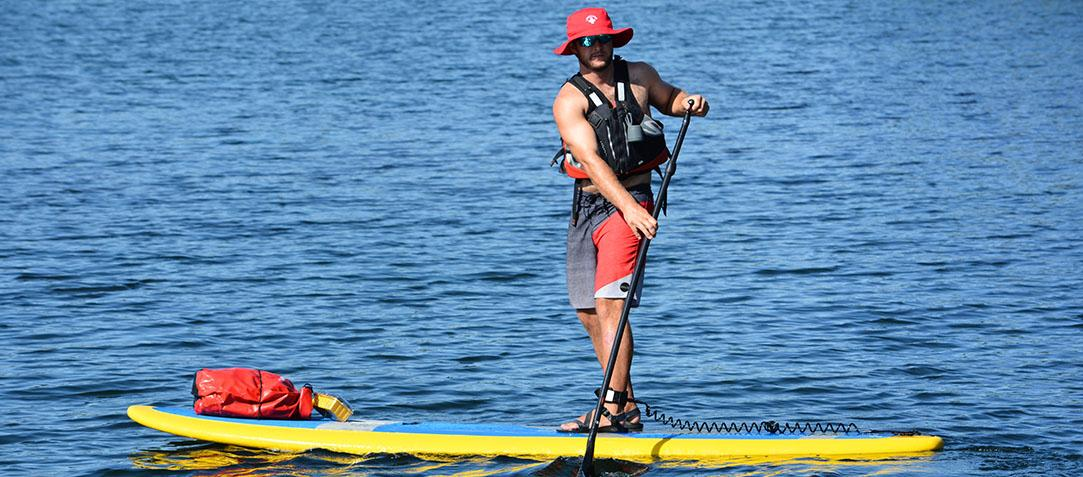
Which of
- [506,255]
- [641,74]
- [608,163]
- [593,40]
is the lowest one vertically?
[506,255]

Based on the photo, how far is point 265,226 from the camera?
17047 mm

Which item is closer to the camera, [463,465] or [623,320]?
[623,320]

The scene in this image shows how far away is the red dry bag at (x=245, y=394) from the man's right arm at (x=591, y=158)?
7.42 ft

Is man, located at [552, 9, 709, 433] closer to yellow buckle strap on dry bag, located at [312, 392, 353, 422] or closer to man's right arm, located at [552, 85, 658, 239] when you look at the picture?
man's right arm, located at [552, 85, 658, 239]

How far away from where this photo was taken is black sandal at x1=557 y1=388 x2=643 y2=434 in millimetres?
8344

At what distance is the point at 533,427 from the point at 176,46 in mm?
30103

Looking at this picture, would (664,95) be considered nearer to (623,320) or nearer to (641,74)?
(641,74)

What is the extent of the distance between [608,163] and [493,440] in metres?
1.66

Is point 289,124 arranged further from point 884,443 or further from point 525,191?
point 884,443

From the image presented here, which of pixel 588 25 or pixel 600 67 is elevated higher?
pixel 588 25

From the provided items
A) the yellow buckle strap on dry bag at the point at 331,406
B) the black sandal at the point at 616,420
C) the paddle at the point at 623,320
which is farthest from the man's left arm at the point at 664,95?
the yellow buckle strap on dry bag at the point at 331,406

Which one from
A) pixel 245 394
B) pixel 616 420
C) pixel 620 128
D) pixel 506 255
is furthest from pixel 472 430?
pixel 506 255

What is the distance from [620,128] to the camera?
313 inches

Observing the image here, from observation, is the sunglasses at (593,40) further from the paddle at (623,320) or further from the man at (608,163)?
the paddle at (623,320)
